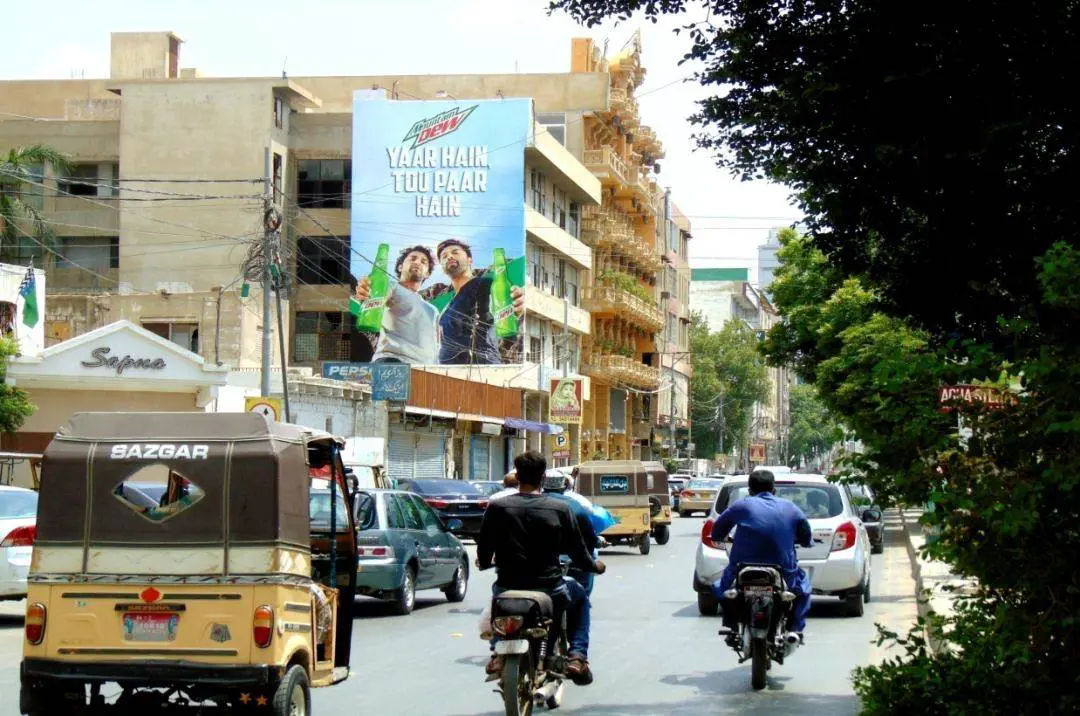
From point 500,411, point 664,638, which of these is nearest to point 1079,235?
point 664,638

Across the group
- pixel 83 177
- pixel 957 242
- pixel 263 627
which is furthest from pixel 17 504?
pixel 83 177

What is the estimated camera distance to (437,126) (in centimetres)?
6266

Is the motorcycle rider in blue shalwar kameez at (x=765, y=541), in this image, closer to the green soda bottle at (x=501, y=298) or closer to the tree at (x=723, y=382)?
the green soda bottle at (x=501, y=298)

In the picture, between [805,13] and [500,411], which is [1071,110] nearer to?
[805,13]

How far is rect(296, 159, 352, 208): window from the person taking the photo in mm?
64000

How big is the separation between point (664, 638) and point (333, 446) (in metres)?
6.50

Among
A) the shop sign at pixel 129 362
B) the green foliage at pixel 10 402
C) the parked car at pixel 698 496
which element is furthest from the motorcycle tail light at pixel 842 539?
the parked car at pixel 698 496

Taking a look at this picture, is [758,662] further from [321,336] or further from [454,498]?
[321,336]

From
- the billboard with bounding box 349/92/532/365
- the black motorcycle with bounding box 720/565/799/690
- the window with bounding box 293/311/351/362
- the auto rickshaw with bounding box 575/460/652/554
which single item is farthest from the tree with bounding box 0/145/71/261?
the black motorcycle with bounding box 720/565/799/690

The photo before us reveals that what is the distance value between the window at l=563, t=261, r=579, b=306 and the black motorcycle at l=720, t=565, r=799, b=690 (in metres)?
58.6

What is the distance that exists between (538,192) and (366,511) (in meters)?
50.3

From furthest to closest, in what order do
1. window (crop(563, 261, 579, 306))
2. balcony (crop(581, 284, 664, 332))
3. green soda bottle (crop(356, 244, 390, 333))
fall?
balcony (crop(581, 284, 664, 332)) < window (crop(563, 261, 579, 306)) < green soda bottle (crop(356, 244, 390, 333))

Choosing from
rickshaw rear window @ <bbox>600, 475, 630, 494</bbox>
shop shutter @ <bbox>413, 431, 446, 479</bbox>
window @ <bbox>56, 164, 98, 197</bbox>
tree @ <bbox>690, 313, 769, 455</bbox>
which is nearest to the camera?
rickshaw rear window @ <bbox>600, 475, 630, 494</bbox>

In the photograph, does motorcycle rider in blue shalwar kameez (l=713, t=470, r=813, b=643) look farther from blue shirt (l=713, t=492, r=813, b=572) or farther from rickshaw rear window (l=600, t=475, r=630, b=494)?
rickshaw rear window (l=600, t=475, r=630, b=494)
